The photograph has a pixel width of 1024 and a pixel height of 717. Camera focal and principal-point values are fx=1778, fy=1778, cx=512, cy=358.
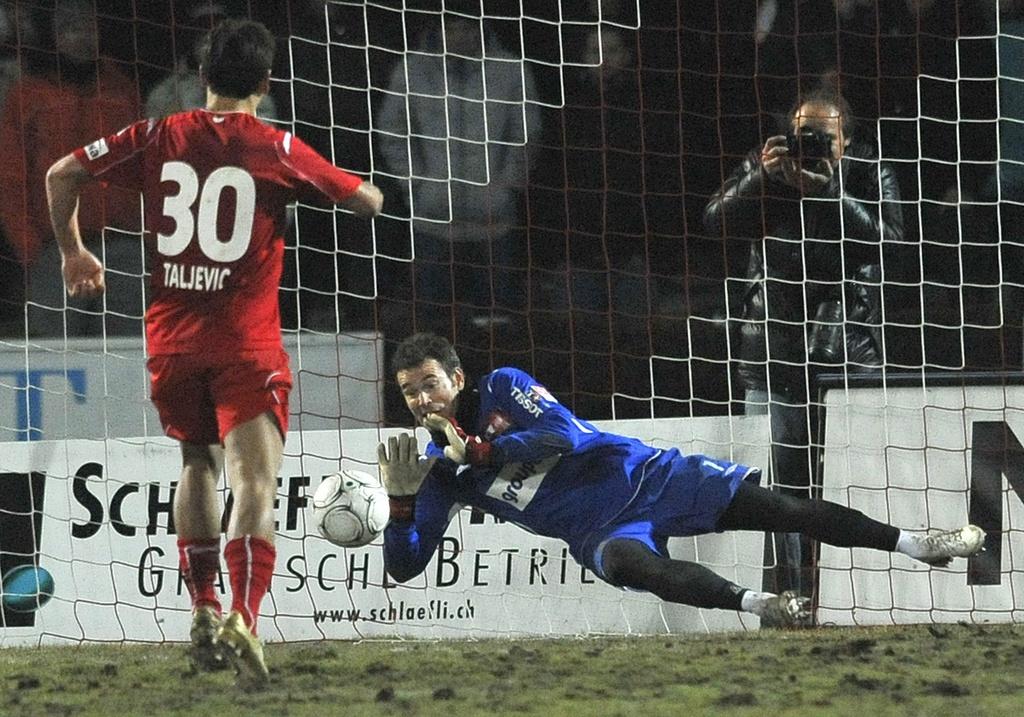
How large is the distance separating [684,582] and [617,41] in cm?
342

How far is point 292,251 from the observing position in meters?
7.68

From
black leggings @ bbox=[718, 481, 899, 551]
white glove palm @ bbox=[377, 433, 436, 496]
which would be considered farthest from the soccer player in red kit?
black leggings @ bbox=[718, 481, 899, 551]

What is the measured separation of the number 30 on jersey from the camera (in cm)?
470

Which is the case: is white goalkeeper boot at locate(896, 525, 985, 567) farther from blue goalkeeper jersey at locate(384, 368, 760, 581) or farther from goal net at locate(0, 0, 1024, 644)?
goal net at locate(0, 0, 1024, 644)

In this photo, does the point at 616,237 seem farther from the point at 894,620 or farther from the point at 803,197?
the point at 894,620

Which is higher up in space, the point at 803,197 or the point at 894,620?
the point at 803,197

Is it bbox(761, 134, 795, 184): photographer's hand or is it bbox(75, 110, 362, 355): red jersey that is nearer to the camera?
bbox(75, 110, 362, 355): red jersey

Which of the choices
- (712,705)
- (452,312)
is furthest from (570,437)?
(452,312)

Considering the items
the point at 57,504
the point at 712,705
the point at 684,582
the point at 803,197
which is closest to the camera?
the point at 712,705

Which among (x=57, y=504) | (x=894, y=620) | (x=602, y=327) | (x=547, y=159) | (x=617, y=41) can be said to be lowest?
(x=894, y=620)

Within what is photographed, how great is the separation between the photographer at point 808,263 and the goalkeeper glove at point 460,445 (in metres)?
1.83

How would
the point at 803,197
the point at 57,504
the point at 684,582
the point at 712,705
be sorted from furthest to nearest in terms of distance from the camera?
the point at 803,197 < the point at 57,504 < the point at 684,582 < the point at 712,705

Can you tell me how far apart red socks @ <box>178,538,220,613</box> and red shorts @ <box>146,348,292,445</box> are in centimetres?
32

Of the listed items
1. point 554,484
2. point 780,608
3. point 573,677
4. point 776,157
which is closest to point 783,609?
point 780,608
